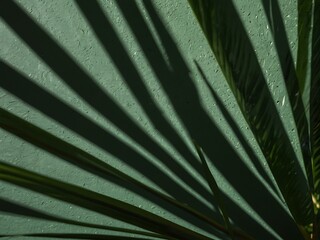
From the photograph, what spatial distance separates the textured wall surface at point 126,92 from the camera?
1254 millimetres

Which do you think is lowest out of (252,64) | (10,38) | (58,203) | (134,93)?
(58,203)

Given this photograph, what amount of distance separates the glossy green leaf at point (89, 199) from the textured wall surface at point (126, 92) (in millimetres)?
495

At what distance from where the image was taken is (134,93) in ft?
4.25

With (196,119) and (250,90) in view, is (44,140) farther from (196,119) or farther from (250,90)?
(196,119)

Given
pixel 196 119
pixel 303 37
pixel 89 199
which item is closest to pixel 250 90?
pixel 303 37

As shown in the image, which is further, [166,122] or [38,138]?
[166,122]

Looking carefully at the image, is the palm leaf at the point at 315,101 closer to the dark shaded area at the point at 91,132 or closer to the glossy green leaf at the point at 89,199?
the glossy green leaf at the point at 89,199

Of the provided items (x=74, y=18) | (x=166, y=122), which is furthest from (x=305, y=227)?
(x=74, y=18)

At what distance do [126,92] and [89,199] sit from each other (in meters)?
Result: 0.58

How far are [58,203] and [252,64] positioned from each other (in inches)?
27.1

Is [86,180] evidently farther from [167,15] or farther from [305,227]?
[305,227]

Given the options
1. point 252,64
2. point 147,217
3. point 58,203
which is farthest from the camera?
point 58,203

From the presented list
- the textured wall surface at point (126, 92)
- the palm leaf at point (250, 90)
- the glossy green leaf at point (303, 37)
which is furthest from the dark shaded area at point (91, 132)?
the glossy green leaf at point (303, 37)

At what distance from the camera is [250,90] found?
34.2 inches
